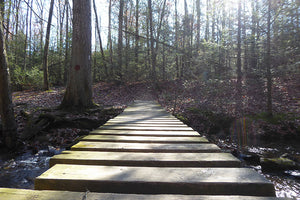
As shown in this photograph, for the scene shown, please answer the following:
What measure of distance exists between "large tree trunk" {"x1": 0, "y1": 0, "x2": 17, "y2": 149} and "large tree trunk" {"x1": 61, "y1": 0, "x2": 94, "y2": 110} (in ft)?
8.16

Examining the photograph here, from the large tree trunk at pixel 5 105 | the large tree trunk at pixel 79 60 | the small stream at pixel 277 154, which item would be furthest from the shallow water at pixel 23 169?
the small stream at pixel 277 154

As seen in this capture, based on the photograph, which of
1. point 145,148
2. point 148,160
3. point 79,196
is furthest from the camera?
point 145,148

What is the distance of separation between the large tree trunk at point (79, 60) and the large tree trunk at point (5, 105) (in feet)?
8.16

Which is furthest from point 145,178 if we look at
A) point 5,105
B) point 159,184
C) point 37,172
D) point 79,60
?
point 79,60

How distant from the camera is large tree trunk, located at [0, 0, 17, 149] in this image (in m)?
4.99

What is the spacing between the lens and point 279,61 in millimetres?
8672

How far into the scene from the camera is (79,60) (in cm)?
764

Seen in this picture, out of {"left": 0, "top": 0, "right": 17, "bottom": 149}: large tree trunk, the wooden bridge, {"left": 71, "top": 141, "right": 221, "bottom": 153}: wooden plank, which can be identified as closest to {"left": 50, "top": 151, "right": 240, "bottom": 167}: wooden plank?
the wooden bridge

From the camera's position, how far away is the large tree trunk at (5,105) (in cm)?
499

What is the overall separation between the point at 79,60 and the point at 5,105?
11.1ft

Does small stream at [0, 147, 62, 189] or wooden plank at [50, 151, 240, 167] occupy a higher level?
wooden plank at [50, 151, 240, 167]

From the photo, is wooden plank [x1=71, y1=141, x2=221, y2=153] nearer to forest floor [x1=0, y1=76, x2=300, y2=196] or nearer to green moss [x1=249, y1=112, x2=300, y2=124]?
forest floor [x1=0, y1=76, x2=300, y2=196]

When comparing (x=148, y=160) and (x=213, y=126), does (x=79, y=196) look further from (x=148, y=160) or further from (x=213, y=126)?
(x=213, y=126)

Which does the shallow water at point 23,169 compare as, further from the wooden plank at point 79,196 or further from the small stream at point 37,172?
the wooden plank at point 79,196
